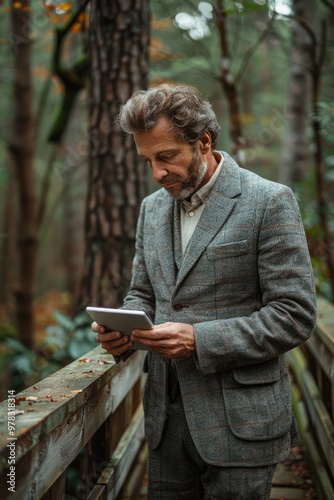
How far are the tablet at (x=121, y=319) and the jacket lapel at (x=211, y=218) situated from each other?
281mm

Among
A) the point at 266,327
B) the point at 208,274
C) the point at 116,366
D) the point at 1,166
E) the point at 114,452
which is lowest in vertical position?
the point at 114,452

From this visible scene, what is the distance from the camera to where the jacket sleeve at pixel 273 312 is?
85.5 inches

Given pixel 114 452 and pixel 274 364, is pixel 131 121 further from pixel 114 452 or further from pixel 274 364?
pixel 114 452

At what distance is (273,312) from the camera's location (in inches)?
85.3

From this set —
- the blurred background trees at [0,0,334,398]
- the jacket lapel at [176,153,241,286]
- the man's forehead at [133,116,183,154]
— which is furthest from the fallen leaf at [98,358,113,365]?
the man's forehead at [133,116,183,154]

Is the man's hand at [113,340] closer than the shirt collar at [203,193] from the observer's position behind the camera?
Yes

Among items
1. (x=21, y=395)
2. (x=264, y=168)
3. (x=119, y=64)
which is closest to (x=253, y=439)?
(x=21, y=395)

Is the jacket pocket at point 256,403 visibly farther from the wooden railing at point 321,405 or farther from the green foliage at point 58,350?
the green foliage at point 58,350

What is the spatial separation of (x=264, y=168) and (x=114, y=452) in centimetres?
1585

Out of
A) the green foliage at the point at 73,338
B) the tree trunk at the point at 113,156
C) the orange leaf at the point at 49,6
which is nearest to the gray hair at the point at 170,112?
the tree trunk at the point at 113,156

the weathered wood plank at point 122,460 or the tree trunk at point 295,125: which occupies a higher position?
the tree trunk at point 295,125

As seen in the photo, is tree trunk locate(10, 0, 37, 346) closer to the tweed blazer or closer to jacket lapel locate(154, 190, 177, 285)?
jacket lapel locate(154, 190, 177, 285)

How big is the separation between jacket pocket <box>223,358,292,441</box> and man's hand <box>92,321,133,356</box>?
0.43m

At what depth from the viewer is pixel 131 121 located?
241 centimetres
